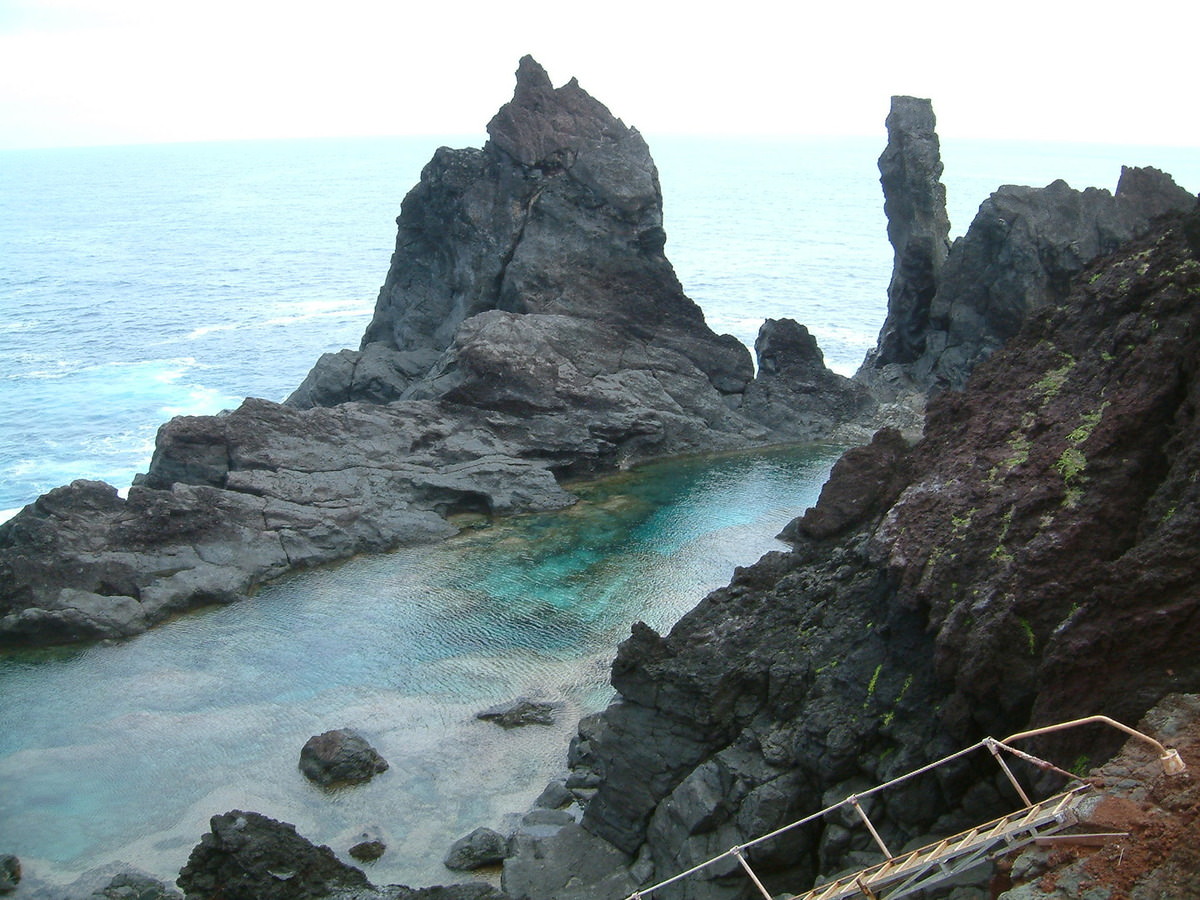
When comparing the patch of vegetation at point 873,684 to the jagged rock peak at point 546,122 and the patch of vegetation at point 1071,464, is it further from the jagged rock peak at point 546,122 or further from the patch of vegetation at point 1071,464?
the jagged rock peak at point 546,122

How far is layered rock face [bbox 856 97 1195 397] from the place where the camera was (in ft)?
174

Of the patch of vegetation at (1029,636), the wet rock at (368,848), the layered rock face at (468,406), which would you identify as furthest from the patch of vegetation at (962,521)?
the layered rock face at (468,406)

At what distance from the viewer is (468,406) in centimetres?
4912

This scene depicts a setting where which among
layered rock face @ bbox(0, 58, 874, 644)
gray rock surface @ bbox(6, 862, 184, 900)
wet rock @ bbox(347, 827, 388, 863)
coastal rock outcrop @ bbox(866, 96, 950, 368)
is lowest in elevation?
gray rock surface @ bbox(6, 862, 184, 900)

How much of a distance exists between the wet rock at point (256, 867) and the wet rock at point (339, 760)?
4.77 metres

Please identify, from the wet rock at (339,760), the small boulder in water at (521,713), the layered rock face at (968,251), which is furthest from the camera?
the layered rock face at (968,251)

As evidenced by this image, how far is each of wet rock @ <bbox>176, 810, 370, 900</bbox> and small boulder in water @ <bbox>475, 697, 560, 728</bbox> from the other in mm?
7787

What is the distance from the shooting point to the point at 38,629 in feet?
116

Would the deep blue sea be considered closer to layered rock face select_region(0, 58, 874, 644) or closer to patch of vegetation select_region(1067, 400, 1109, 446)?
layered rock face select_region(0, 58, 874, 644)

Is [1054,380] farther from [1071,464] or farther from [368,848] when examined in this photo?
[368,848]

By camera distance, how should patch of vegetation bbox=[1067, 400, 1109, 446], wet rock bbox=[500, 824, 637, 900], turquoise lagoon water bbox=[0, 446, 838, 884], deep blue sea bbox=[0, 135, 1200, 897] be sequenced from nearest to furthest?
patch of vegetation bbox=[1067, 400, 1109, 446]
wet rock bbox=[500, 824, 637, 900]
turquoise lagoon water bbox=[0, 446, 838, 884]
deep blue sea bbox=[0, 135, 1200, 897]

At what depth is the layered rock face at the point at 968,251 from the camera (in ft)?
174

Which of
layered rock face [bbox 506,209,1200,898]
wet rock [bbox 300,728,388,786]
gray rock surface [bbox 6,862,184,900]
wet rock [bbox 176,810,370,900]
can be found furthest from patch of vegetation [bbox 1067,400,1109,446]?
gray rock surface [bbox 6,862,184,900]

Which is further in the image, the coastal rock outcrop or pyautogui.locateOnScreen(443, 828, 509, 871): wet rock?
the coastal rock outcrop
